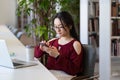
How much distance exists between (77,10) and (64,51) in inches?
85.4

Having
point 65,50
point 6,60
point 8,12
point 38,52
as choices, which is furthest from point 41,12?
point 8,12

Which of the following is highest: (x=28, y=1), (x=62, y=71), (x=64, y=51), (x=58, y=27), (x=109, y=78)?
(x=28, y=1)

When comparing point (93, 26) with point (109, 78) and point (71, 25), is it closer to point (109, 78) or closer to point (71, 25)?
point (109, 78)

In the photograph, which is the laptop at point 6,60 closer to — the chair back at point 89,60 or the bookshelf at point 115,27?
the chair back at point 89,60

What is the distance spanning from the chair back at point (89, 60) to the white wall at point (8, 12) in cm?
558

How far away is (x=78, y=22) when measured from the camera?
4.33 metres

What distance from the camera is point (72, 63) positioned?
2.31 meters

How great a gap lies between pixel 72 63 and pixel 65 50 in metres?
0.16

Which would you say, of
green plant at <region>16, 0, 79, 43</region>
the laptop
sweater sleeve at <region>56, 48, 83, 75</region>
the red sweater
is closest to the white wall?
green plant at <region>16, 0, 79, 43</region>

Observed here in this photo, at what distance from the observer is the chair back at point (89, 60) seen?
7.42ft

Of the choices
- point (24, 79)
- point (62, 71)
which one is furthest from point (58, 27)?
point (24, 79)

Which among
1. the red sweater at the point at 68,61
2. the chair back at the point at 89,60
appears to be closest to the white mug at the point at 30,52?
the red sweater at the point at 68,61

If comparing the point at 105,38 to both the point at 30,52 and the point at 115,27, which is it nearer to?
the point at 115,27

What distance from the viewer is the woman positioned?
7.51 ft
